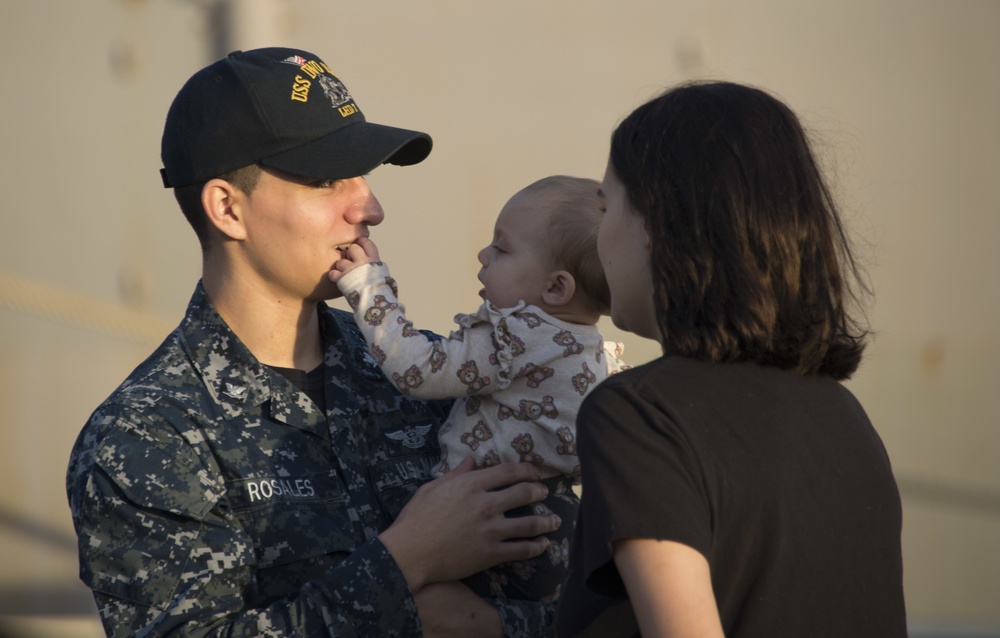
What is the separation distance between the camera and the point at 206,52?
4.75 meters

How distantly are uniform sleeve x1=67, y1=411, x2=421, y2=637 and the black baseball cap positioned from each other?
563 millimetres

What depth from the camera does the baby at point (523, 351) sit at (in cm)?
187

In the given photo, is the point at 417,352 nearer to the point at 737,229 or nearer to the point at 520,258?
the point at 520,258

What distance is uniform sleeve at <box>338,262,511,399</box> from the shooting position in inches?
73.3

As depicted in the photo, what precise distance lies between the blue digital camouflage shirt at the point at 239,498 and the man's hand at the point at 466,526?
0.05 m

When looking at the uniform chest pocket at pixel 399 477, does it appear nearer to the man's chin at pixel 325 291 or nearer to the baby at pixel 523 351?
the baby at pixel 523 351

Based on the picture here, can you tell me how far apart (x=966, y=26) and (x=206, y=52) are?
143 inches


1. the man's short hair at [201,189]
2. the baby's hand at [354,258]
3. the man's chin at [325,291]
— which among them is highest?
the man's short hair at [201,189]

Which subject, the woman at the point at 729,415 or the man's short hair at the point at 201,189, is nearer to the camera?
the woman at the point at 729,415

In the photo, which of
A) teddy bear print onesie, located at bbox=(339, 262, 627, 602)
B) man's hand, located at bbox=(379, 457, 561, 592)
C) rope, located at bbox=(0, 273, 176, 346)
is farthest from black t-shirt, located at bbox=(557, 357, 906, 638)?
rope, located at bbox=(0, 273, 176, 346)

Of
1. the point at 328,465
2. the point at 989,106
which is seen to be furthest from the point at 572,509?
the point at 989,106

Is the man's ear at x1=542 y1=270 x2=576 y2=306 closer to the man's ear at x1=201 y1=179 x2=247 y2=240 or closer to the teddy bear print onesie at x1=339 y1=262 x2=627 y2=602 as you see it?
the teddy bear print onesie at x1=339 y1=262 x2=627 y2=602

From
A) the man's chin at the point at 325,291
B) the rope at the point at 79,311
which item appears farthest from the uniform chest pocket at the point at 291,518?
the rope at the point at 79,311

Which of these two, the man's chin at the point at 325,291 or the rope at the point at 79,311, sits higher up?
the man's chin at the point at 325,291
